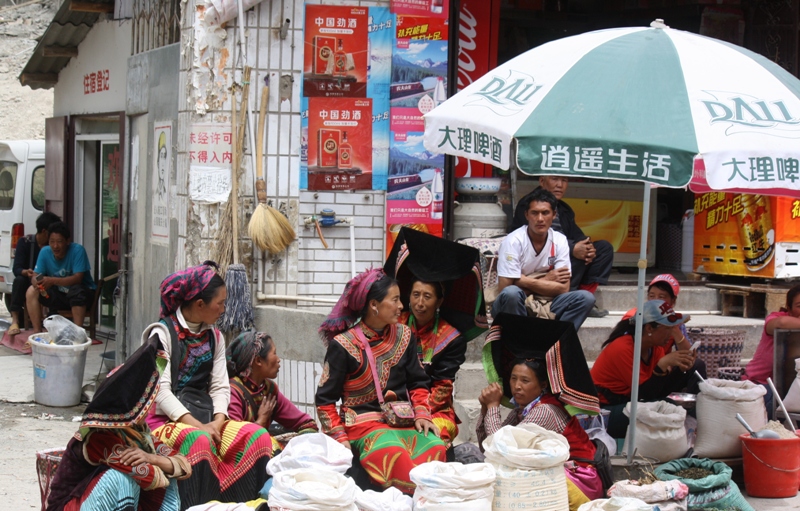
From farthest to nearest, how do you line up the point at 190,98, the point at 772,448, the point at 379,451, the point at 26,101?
the point at 26,101, the point at 190,98, the point at 772,448, the point at 379,451

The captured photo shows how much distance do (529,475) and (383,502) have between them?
26.6 inches

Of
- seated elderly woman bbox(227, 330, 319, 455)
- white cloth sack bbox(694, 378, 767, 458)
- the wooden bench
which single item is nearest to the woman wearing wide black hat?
seated elderly woman bbox(227, 330, 319, 455)

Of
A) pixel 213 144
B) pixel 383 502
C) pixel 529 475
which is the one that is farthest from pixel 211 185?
pixel 529 475

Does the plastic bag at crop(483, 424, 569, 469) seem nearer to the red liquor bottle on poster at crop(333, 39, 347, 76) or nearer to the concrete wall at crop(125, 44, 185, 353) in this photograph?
the red liquor bottle on poster at crop(333, 39, 347, 76)

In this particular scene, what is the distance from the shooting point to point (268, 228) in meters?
7.07

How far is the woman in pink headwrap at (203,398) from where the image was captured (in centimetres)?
A: 459

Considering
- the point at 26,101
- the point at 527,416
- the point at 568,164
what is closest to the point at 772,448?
the point at 527,416

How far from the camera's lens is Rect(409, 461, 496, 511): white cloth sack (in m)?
4.02

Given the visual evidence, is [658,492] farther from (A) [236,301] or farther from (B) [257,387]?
(A) [236,301]

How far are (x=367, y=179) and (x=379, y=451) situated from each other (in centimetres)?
324

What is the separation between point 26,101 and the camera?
94.5 ft

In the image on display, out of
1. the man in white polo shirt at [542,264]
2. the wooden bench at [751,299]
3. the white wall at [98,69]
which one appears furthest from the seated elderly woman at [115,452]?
the white wall at [98,69]

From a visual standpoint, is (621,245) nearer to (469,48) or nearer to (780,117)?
(469,48)

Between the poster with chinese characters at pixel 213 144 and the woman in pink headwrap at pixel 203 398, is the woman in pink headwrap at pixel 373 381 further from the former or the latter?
the poster with chinese characters at pixel 213 144
